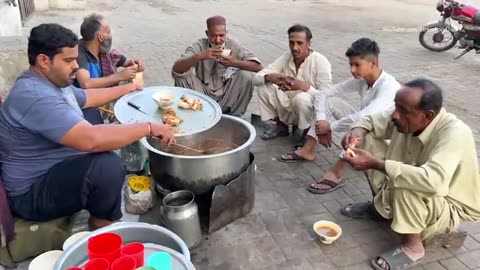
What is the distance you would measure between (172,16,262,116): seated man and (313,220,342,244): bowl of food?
1973mm

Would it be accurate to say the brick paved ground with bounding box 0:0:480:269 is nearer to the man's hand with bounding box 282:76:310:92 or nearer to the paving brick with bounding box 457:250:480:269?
the paving brick with bounding box 457:250:480:269

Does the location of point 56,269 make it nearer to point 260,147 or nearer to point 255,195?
point 255,195

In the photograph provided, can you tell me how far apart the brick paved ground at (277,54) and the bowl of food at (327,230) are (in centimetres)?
7

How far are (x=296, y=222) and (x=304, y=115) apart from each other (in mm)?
1282

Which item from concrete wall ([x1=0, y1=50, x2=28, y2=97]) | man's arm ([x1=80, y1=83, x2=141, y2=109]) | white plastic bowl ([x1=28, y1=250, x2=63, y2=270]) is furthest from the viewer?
concrete wall ([x1=0, y1=50, x2=28, y2=97])

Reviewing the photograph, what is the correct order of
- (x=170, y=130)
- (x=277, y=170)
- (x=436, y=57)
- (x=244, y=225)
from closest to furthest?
(x=170, y=130), (x=244, y=225), (x=277, y=170), (x=436, y=57)

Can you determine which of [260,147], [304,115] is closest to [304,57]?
[304,115]

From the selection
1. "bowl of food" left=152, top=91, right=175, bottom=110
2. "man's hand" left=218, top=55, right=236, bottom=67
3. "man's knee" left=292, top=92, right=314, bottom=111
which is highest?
"man's hand" left=218, top=55, right=236, bottom=67

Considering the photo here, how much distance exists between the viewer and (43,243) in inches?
104

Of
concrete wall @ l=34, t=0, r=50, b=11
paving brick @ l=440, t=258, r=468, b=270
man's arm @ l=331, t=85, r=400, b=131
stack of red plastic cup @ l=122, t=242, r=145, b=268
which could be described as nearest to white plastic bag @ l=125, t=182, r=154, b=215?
stack of red plastic cup @ l=122, t=242, r=145, b=268

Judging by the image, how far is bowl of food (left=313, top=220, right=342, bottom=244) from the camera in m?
2.87

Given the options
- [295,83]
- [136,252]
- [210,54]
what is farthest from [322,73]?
[136,252]

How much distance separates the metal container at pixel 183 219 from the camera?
2.72 metres

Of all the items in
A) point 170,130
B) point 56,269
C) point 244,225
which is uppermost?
point 170,130
